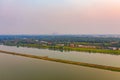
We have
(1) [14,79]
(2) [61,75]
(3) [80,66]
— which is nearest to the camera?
(1) [14,79]

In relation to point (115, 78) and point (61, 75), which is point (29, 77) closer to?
point (61, 75)

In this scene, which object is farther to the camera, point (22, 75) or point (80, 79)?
point (22, 75)

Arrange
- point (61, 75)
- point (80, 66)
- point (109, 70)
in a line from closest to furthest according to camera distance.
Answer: point (61, 75)
point (109, 70)
point (80, 66)

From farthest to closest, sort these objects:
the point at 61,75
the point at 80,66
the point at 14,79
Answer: the point at 80,66
the point at 61,75
the point at 14,79

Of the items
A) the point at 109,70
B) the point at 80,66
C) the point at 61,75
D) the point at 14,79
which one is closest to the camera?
the point at 14,79

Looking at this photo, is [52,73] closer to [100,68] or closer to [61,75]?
[61,75]

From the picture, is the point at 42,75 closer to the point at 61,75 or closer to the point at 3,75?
the point at 61,75

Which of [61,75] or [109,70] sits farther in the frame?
[109,70]

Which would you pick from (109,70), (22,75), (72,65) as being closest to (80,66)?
(72,65)

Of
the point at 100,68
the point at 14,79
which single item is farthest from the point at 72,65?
the point at 14,79
